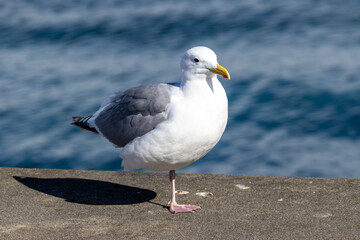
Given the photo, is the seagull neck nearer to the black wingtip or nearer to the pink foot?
the pink foot

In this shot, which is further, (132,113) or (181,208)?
(132,113)

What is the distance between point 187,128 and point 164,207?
0.89 meters

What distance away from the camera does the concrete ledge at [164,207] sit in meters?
4.74

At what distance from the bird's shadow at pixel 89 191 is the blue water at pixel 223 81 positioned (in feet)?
13.9

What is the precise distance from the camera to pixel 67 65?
13.4 metres

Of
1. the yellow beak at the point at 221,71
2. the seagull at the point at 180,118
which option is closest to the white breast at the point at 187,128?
the seagull at the point at 180,118

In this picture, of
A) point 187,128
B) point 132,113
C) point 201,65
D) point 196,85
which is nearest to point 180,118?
point 187,128

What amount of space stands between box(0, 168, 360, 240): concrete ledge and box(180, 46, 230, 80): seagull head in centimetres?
118

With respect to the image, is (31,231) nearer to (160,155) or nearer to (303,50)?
(160,155)

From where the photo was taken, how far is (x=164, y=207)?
5.39 metres

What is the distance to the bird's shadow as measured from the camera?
5.55 metres

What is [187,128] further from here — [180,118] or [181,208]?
[181,208]

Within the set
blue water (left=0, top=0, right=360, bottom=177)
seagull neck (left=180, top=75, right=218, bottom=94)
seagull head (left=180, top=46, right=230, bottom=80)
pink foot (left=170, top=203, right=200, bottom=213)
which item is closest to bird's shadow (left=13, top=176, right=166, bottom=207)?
pink foot (left=170, top=203, right=200, bottom=213)

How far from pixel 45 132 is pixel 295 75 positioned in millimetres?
5255
